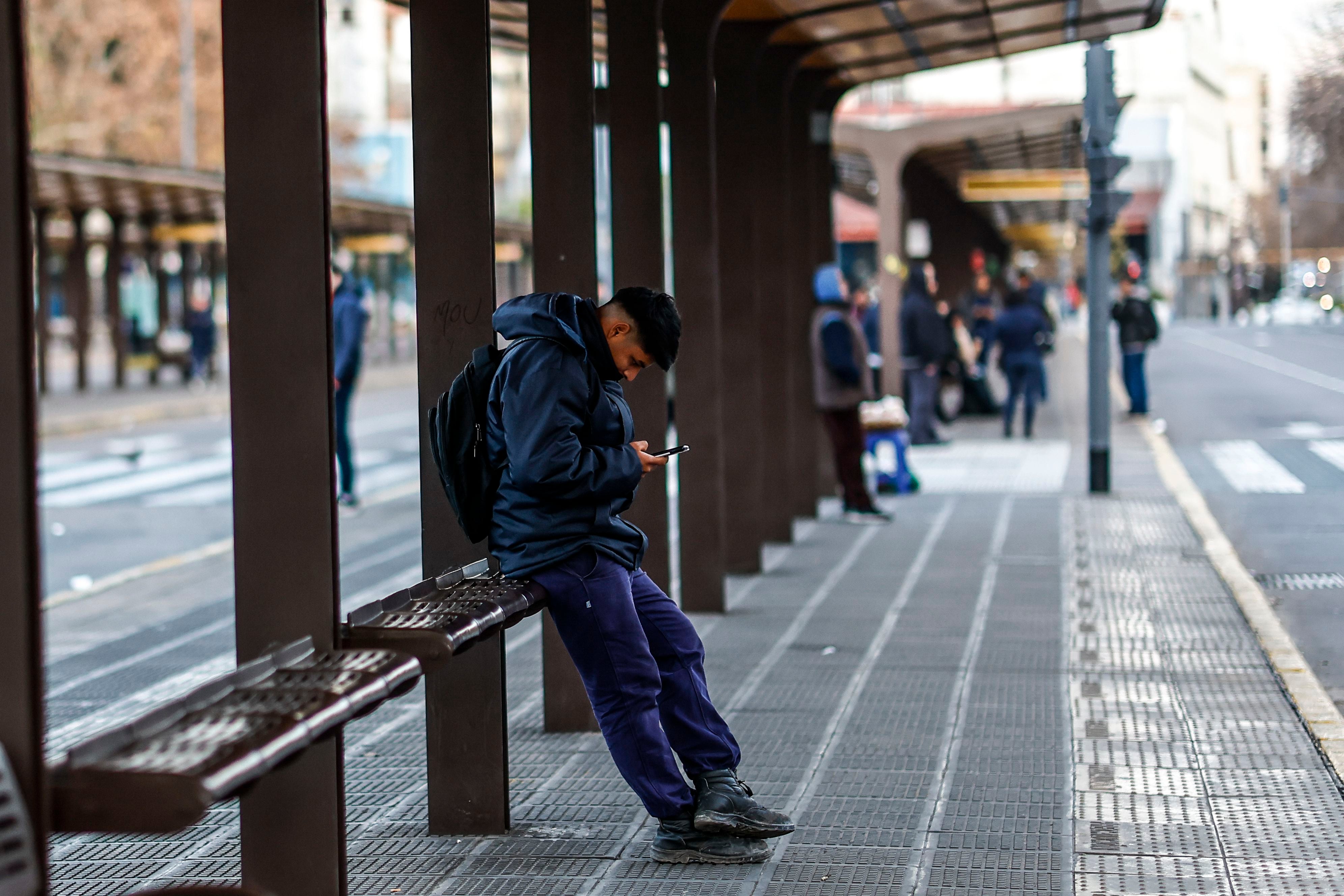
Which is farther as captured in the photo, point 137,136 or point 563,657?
point 137,136

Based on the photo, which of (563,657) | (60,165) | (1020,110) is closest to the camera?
(563,657)

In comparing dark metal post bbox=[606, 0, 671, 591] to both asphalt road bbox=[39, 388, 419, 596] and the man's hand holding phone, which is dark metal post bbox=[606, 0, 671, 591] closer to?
the man's hand holding phone

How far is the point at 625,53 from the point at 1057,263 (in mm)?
109206

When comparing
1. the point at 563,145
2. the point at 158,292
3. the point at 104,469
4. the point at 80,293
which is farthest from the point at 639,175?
the point at 158,292

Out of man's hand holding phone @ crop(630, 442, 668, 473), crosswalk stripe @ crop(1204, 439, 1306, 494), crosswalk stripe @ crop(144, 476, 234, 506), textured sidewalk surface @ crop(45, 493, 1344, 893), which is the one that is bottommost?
textured sidewalk surface @ crop(45, 493, 1344, 893)

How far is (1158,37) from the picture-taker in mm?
51094

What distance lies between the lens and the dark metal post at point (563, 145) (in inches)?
244

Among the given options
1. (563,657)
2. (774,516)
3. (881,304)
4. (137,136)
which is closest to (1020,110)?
(881,304)

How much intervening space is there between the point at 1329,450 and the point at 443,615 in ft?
46.8

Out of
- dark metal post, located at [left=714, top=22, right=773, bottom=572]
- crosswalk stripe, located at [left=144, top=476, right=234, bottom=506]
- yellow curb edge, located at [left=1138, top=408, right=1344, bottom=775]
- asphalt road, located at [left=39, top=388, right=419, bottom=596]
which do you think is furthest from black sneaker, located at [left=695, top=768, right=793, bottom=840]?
crosswalk stripe, located at [left=144, top=476, right=234, bottom=506]

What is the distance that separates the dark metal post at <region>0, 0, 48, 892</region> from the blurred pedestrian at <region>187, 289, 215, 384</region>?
3226 centimetres

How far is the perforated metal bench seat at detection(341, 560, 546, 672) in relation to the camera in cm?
430

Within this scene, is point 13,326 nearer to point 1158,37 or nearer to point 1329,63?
point 1329,63

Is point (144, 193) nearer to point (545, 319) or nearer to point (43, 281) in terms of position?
point (43, 281)
